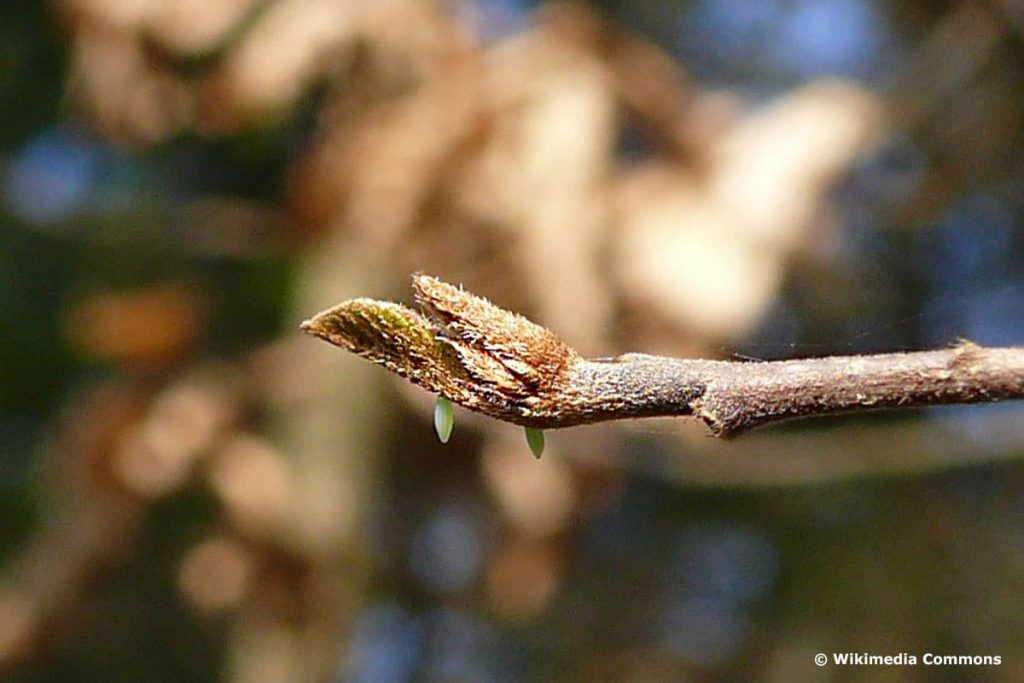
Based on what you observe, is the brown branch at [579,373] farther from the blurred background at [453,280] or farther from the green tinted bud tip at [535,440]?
the blurred background at [453,280]

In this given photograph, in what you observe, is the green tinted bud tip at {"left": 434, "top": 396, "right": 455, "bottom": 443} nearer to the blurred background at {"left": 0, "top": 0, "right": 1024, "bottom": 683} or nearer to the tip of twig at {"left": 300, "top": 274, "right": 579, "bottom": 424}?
Answer: the tip of twig at {"left": 300, "top": 274, "right": 579, "bottom": 424}

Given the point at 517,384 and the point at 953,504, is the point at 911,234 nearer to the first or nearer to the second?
the point at 953,504

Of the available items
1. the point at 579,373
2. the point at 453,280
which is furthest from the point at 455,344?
the point at 453,280

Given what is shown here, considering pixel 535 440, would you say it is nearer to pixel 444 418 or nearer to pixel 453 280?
pixel 444 418

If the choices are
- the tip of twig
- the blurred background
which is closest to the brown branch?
the tip of twig

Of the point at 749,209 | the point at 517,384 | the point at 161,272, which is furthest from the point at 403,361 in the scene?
the point at 161,272

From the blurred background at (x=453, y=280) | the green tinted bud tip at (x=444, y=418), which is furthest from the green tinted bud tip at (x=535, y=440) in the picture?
the blurred background at (x=453, y=280)
